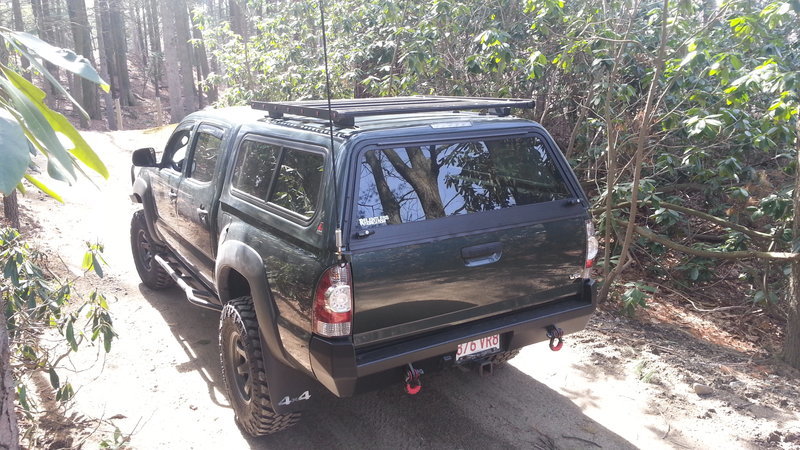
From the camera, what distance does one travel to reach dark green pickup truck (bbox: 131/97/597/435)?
304cm

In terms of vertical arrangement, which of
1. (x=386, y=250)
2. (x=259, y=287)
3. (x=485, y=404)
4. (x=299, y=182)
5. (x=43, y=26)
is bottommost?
(x=485, y=404)

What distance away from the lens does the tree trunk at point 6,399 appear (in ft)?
7.54

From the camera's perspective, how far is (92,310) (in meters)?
3.79

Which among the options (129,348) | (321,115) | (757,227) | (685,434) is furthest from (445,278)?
(757,227)

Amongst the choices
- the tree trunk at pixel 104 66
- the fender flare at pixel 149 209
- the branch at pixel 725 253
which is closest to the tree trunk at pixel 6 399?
the fender flare at pixel 149 209

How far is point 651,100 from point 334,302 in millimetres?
3524

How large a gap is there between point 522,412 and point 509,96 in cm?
512

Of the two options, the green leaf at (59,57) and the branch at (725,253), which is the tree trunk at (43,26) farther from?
the green leaf at (59,57)

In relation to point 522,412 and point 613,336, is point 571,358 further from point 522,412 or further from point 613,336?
point 522,412

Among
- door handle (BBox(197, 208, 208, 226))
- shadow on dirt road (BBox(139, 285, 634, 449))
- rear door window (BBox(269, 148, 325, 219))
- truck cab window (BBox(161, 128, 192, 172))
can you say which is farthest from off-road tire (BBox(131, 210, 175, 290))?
rear door window (BBox(269, 148, 325, 219))

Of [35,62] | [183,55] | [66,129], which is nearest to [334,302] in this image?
[66,129]

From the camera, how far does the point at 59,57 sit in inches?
56.3

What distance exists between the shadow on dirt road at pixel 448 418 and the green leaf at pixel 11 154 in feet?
9.94

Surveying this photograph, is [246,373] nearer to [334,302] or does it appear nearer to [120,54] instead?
[334,302]
